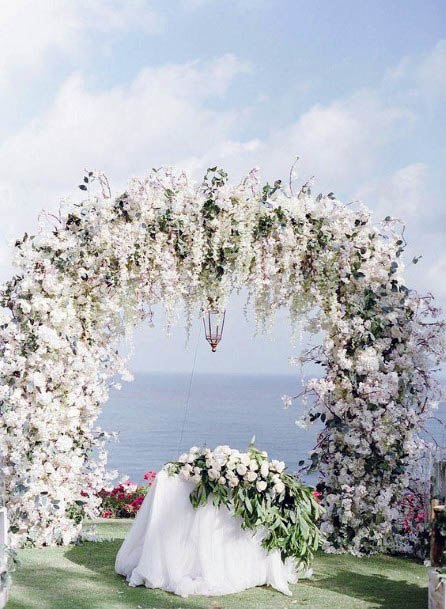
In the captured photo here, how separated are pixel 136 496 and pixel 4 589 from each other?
4523 mm

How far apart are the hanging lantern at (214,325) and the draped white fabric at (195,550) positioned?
1550 mm

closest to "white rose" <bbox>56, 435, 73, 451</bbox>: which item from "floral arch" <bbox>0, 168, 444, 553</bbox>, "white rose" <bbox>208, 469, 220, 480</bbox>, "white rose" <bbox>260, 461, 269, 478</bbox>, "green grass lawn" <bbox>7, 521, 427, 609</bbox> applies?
"floral arch" <bbox>0, 168, 444, 553</bbox>

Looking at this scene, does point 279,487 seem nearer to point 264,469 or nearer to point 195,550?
point 264,469

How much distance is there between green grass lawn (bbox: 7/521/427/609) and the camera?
5.54 metres

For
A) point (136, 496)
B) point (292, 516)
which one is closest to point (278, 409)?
point (136, 496)

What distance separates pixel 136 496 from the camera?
384 inches

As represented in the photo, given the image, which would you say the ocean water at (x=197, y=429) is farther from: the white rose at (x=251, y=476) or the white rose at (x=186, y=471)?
the white rose at (x=251, y=476)

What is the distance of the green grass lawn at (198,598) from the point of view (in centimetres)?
554

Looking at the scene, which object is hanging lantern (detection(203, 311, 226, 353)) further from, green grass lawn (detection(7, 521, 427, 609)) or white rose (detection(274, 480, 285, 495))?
green grass lawn (detection(7, 521, 427, 609))

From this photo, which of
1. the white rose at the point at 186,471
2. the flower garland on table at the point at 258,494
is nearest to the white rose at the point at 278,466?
the flower garland on table at the point at 258,494

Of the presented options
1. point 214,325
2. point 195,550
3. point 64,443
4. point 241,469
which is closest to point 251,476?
point 241,469

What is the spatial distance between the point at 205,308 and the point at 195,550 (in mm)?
2288

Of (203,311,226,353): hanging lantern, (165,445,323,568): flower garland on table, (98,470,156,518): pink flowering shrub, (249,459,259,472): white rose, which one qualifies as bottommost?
(98,470,156,518): pink flowering shrub

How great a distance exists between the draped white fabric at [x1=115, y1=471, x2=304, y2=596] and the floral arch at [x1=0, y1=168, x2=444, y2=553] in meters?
1.53
